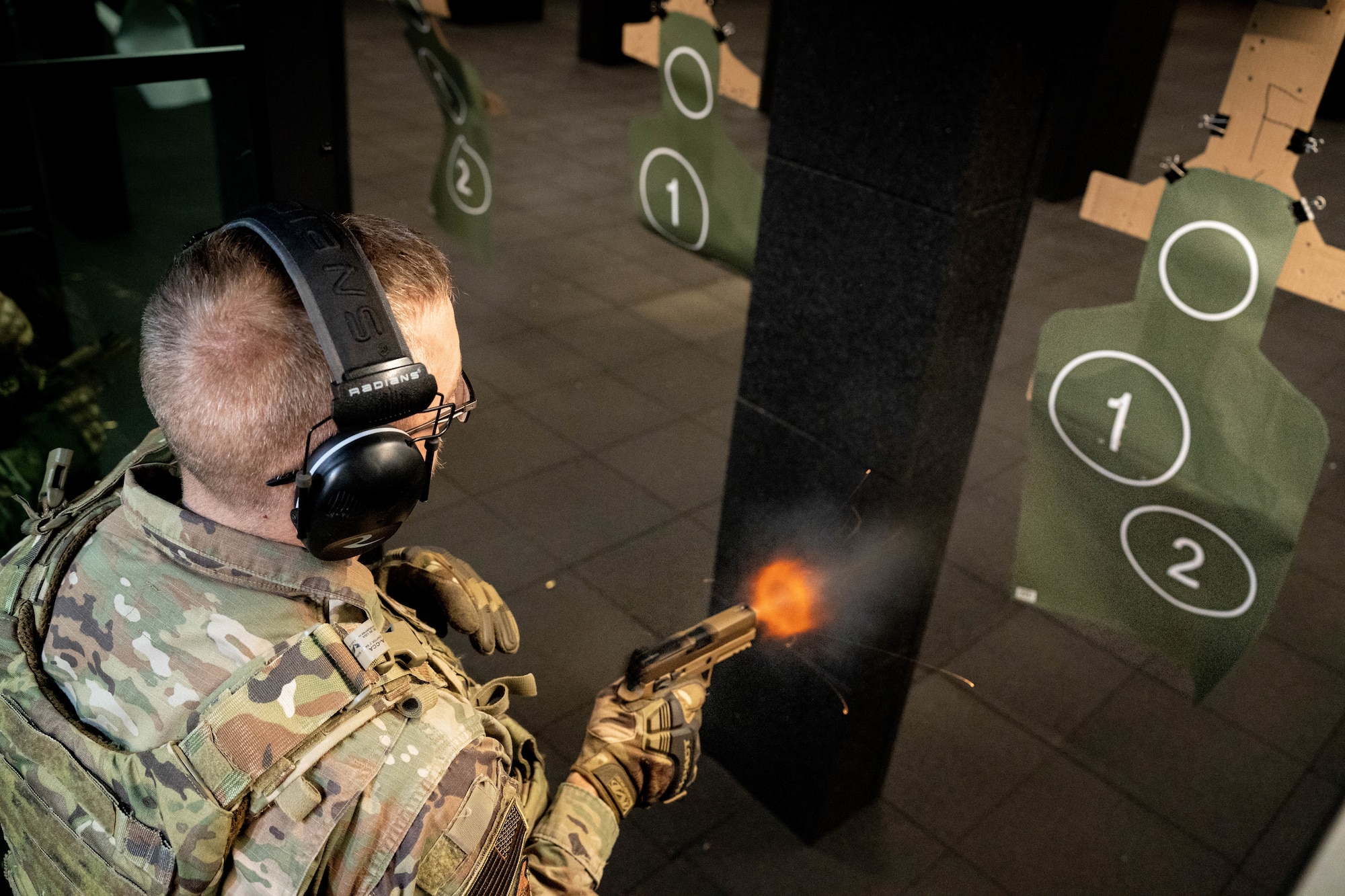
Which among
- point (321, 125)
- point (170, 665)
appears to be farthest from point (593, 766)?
point (321, 125)

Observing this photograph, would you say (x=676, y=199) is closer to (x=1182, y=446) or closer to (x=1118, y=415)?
(x=1118, y=415)

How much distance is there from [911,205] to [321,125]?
4.90 feet

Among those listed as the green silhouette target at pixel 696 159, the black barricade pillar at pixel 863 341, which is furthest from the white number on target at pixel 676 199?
the black barricade pillar at pixel 863 341

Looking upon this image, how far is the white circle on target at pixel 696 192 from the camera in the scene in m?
3.05

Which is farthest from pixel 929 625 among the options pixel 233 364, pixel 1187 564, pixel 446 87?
pixel 233 364

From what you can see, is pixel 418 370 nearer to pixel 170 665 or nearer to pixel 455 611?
pixel 170 665

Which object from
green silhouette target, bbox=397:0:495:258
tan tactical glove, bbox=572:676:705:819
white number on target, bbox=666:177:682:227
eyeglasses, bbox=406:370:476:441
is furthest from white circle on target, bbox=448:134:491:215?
eyeglasses, bbox=406:370:476:441

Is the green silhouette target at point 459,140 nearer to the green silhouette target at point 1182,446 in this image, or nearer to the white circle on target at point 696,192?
the white circle on target at point 696,192

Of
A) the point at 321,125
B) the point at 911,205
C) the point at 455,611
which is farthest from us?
the point at 321,125

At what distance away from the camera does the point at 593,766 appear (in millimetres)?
1914

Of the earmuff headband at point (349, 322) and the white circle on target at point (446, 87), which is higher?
the earmuff headband at point (349, 322)

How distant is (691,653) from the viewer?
2.04m

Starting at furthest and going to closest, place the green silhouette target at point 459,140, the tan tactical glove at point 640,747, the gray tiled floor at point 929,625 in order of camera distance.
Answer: the green silhouette target at point 459,140
the gray tiled floor at point 929,625
the tan tactical glove at point 640,747

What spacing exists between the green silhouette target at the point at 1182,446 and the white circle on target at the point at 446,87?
2.43 metres
